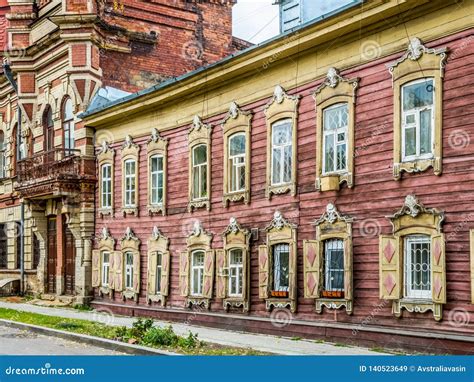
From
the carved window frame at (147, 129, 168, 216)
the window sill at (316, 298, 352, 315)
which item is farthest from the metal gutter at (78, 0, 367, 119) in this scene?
the window sill at (316, 298, 352, 315)

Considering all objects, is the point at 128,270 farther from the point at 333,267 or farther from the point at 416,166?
the point at 416,166

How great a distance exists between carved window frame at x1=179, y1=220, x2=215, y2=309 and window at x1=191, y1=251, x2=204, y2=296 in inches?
3.4

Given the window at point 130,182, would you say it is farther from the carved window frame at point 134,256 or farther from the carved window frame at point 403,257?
the carved window frame at point 403,257

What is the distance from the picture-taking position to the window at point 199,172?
2155cm

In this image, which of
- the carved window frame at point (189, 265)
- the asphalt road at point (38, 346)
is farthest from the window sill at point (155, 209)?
the asphalt road at point (38, 346)

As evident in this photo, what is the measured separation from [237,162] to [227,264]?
2585mm

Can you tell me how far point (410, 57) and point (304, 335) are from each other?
6299 millimetres

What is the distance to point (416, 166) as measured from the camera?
1459 centimetres

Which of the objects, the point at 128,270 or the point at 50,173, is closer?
the point at 128,270

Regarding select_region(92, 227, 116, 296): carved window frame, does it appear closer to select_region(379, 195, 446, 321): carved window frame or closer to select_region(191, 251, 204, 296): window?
select_region(191, 251, 204, 296): window

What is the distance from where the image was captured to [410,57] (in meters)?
14.8

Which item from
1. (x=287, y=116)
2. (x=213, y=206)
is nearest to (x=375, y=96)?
(x=287, y=116)

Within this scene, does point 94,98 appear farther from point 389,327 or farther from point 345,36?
point 389,327

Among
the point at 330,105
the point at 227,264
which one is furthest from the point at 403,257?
the point at 227,264
